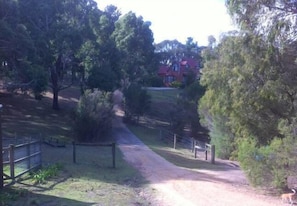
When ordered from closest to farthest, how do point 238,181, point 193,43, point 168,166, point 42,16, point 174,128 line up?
point 238,181 → point 168,166 → point 42,16 → point 174,128 → point 193,43

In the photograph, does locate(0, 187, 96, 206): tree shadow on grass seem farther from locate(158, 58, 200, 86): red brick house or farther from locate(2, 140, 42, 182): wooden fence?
locate(158, 58, 200, 86): red brick house

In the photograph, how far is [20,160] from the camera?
14.4m

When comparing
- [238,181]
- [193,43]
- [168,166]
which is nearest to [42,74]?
[168,166]

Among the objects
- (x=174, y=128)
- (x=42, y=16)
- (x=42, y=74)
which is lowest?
(x=174, y=128)

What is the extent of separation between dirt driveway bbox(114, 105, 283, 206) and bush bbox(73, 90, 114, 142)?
12.9 m

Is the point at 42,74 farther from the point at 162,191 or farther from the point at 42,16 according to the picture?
the point at 162,191

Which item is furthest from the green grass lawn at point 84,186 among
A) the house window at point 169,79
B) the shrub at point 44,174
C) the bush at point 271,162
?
the house window at point 169,79

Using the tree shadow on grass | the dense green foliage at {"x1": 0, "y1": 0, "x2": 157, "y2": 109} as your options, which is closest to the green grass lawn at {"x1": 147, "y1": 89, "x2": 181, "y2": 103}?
the dense green foliage at {"x1": 0, "y1": 0, "x2": 157, "y2": 109}

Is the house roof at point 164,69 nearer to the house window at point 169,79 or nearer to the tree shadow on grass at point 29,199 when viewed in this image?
the house window at point 169,79

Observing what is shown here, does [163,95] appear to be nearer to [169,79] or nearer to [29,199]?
[169,79]

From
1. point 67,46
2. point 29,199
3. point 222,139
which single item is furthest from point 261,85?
point 67,46

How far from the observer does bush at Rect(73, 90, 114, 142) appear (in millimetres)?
33812

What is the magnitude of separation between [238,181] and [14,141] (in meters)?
13.0

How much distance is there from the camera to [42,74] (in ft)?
108
